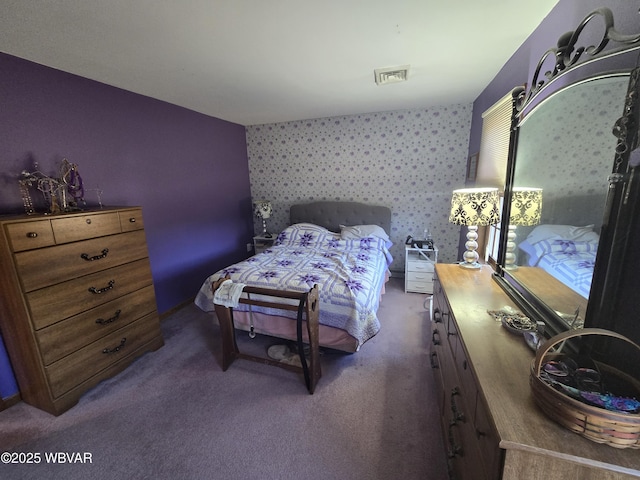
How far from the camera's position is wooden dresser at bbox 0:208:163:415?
Answer: 152cm

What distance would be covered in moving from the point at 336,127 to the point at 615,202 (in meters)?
3.36

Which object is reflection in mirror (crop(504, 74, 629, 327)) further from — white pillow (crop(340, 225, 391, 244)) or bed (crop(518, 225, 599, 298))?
white pillow (crop(340, 225, 391, 244))

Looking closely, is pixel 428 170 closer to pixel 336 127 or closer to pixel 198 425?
pixel 336 127

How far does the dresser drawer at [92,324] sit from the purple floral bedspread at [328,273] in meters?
0.45

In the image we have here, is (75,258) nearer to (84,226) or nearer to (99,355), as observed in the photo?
(84,226)

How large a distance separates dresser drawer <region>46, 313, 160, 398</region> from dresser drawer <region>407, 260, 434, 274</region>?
9.24ft

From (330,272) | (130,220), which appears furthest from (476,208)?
(130,220)

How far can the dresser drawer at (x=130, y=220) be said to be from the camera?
2.01 meters

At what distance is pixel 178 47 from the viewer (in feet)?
5.67

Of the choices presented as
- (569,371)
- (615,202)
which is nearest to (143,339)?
(569,371)

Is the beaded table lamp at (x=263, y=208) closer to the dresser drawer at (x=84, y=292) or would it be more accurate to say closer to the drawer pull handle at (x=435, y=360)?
the dresser drawer at (x=84, y=292)

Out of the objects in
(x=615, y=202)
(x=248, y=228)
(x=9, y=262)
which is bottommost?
(x=248, y=228)

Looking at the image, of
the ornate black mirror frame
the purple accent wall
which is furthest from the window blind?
the purple accent wall

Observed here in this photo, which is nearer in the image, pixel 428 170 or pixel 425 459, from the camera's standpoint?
pixel 425 459
